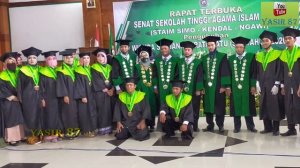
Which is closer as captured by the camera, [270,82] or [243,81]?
[270,82]

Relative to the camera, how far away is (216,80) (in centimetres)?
596

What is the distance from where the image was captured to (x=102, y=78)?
241 inches

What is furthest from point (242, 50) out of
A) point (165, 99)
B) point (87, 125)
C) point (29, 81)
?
point (29, 81)

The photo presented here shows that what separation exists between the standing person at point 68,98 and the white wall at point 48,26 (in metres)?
3.50

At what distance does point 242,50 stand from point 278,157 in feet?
6.40

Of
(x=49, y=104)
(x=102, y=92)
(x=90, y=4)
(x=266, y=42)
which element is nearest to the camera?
(x=266, y=42)

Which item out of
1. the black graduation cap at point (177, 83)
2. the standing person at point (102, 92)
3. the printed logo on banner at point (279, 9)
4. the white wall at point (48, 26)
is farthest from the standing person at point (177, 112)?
the white wall at point (48, 26)

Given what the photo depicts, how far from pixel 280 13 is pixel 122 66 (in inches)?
153

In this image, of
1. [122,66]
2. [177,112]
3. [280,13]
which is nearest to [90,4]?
[122,66]

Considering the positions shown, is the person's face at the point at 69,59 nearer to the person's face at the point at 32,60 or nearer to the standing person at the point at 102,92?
the standing person at the point at 102,92

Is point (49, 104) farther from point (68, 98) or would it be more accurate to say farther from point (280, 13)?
point (280, 13)

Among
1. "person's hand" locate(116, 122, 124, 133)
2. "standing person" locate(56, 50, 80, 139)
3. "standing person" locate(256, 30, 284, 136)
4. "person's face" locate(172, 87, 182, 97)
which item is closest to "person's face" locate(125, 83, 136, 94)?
"person's hand" locate(116, 122, 124, 133)

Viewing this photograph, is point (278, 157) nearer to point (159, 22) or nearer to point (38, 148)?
point (38, 148)

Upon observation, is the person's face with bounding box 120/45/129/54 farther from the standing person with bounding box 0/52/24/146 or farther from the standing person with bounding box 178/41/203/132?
the standing person with bounding box 0/52/24/146
